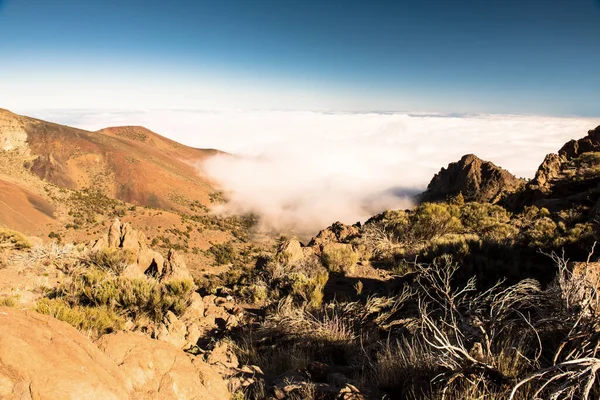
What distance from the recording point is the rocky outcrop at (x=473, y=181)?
25.3 meters

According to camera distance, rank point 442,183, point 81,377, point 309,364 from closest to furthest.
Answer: point 81,377 < point 309,364 < point 442,183

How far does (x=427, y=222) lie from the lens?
39.9 feet

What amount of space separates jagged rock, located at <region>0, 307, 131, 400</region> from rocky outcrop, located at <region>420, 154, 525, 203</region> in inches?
955

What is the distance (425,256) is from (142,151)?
293 feet

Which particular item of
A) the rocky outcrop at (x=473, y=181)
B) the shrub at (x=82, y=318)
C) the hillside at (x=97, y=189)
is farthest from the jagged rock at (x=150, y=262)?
the rocky outcrop at (x=473, y=181)

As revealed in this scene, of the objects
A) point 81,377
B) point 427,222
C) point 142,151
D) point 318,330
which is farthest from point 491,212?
point 142,151

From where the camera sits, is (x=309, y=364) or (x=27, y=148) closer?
(x=309, y=364)

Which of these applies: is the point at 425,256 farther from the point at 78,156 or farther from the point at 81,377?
the point at 78,156

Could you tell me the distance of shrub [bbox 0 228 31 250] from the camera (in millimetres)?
9555

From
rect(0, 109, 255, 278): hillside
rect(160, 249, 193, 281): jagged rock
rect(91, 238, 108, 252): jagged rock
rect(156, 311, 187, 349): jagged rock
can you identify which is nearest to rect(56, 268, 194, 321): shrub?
rect(156, 311, 187, 349): jagged rock

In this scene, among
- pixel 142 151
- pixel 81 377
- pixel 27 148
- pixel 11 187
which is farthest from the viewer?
pixel 142 151

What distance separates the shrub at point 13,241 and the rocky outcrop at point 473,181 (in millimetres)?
23517

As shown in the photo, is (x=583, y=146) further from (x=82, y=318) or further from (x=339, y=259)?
(x=82, y=318)

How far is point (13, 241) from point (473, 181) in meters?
29.5
